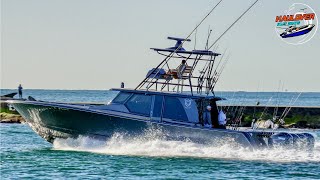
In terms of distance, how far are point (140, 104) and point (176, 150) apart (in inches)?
66.4

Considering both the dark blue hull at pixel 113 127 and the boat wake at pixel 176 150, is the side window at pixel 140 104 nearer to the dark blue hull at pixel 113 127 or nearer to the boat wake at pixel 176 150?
the dark blue hull at pixel 113 127

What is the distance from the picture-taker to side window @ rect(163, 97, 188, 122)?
25.5m

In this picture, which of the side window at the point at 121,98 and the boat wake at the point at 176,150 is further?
the side window at the point at 121,98

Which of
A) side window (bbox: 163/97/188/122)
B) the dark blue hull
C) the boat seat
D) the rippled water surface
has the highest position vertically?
the boat seat

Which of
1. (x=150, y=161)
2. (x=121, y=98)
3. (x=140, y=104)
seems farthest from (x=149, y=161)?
(x=121, y=98)

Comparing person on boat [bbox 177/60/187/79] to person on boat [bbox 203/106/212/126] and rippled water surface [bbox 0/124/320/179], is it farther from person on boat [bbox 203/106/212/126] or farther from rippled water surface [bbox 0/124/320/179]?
rippled water surface [bbox 0/124/320/179]

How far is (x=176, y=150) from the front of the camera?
25.3 metres

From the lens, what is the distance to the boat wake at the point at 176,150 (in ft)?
82.5

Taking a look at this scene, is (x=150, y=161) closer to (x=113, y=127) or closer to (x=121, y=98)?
(x=113, y=127)

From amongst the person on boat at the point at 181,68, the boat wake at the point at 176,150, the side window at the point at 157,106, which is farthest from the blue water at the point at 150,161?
the person on boat at the point at 181,68

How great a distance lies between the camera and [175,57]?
26.2m

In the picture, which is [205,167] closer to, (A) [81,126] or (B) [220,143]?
(B) [220,143]

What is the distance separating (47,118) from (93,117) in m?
1.54

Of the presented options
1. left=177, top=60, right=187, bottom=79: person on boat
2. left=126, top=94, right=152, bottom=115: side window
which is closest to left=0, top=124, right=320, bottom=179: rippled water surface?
left=126, top=94, right=152, bottom=115: side window
